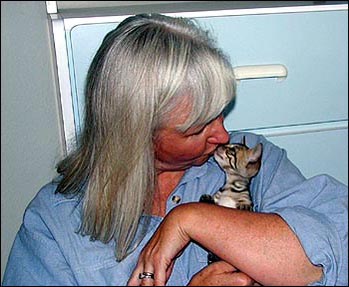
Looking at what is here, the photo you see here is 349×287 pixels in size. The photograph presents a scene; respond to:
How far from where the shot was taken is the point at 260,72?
3.25 ft

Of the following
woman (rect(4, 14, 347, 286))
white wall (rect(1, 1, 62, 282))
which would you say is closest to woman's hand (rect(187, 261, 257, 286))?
woman (rect(4, 14, 347, 286))

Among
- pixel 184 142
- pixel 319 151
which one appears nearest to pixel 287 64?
pixel 319 151

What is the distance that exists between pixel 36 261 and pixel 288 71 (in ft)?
1.58

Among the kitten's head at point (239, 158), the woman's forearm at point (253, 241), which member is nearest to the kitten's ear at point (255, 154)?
the kitten's head at point (239, 158)

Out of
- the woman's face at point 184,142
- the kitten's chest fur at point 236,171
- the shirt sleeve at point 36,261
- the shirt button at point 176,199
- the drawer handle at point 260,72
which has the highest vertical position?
the drawer handle at point 260,72

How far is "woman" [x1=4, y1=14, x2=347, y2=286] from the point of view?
2.41 ft

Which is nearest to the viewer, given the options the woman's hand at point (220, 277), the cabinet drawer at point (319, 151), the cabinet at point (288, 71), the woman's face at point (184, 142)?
the woman's hand at point (220, 277)

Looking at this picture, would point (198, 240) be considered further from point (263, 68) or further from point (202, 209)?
point (263, 68)

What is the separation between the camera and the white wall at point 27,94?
113 cm

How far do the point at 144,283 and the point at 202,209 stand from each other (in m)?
0.11

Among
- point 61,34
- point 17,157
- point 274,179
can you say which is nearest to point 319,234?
point 274,179

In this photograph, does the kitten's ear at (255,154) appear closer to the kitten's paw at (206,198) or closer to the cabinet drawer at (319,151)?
the kitten's paw at (206,198)

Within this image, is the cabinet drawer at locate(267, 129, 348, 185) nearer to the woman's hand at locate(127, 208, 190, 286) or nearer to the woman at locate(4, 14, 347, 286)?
the woman at locate(4, 14, 347, 286)

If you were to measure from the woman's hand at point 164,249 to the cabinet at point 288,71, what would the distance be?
0.79 feet
